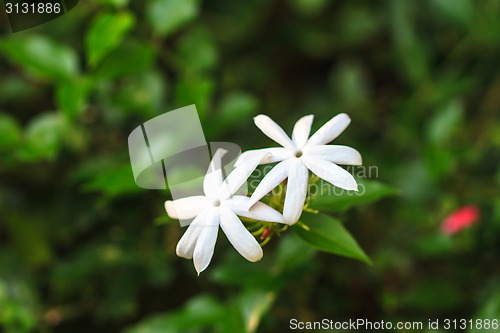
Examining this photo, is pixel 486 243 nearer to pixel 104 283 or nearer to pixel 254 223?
pixel 254 223

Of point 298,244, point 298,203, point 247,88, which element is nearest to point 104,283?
point 298,244

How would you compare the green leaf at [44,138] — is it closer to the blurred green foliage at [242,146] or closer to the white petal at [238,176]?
the blurred green foliage at [242,146]

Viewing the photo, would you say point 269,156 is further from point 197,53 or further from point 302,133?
point 197,53

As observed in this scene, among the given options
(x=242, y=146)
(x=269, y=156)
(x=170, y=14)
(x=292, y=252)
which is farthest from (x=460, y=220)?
(x=170, y=14)

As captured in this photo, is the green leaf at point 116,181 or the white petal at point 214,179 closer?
the white petal at point 214,179

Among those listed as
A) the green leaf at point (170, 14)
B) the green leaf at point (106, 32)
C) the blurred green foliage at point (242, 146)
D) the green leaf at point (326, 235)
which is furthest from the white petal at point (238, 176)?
the green leaf at point (170, 14)

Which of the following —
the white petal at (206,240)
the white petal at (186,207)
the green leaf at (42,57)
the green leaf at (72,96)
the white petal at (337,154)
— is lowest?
the white petal at (206,240)
